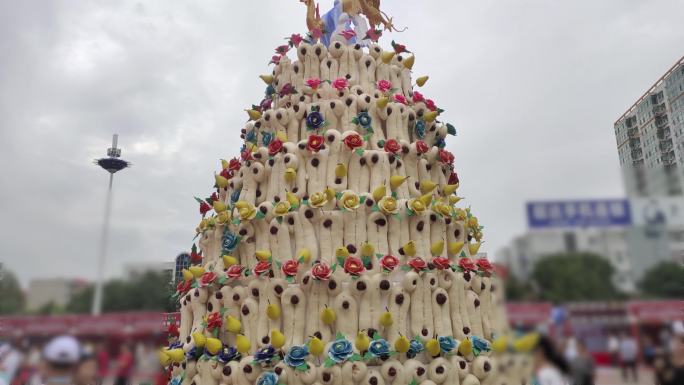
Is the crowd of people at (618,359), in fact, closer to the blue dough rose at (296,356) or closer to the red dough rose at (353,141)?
the blue dough rose at (296,356)

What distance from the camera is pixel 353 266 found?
20.3ft

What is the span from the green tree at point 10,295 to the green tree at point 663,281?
475cm

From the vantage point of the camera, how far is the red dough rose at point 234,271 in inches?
266

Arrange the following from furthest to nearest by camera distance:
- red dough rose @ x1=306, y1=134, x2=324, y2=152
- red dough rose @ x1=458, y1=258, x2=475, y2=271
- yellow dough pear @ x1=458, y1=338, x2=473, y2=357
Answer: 1. red dough rose @ x1=306, y1=134, x2=324, y2=152
2. red dough rose @ x1=458, y1=258, x2=475, y2=271
3. yellow dough pear @ x1=458, y1=338, x2=473, y2=357

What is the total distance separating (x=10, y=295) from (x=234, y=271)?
290cm

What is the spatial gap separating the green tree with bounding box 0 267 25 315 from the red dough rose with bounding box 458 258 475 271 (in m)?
5.39

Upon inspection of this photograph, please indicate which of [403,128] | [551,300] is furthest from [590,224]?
[403,128]

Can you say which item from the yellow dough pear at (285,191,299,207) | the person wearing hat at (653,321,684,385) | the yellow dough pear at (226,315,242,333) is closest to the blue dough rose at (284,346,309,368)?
the yellow dough pear at (226,315,242,333)

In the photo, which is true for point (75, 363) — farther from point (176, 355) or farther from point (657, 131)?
point (657, 131)

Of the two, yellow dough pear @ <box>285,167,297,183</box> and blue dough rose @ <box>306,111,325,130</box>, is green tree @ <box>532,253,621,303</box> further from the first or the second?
blue dough rose @ <box>306,111,325,130</box>

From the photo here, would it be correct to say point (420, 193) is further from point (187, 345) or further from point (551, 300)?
point (551, 300)

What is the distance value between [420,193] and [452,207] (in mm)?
604

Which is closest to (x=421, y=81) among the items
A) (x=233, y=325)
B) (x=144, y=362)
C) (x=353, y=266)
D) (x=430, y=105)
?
(x=430, y=105)

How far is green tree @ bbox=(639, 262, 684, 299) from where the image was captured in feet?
5.76
